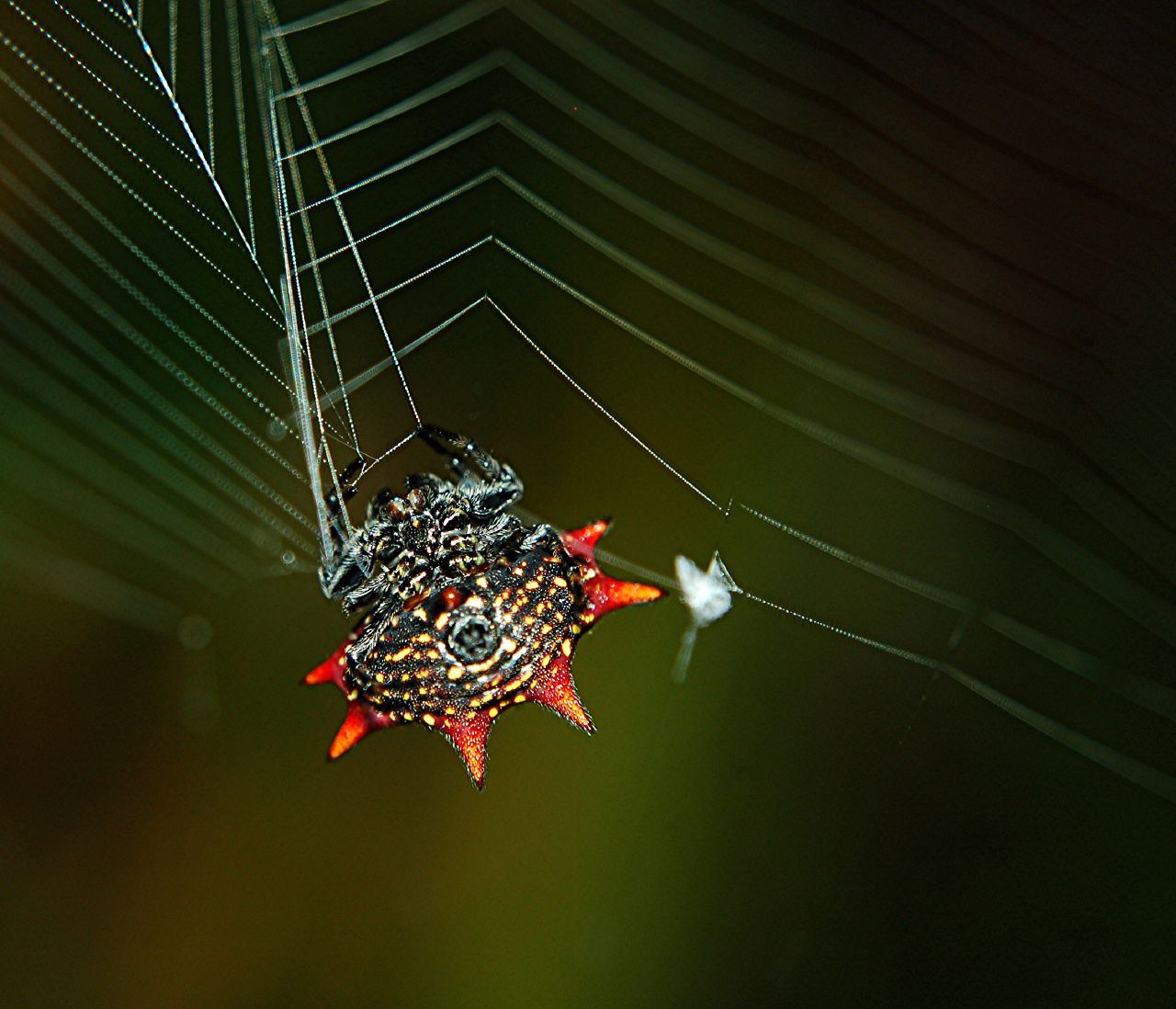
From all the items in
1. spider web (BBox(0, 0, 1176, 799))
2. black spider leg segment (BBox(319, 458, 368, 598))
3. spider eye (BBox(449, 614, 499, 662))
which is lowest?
spider eye (BBox(449, 614, 499, 662))

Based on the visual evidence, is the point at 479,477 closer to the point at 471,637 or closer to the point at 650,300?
the point at 471,637

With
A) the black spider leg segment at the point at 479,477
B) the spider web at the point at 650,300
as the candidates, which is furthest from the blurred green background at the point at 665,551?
the black spider leg segment at the point at 479,477

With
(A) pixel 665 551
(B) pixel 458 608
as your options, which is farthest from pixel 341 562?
(A) pixel 665 551

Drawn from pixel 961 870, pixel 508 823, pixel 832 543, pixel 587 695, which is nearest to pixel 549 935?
pixel 508 823

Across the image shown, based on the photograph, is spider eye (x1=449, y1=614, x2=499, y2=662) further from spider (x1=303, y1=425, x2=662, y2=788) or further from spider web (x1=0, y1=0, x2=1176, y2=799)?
spider web (x1=0, y1=0, x2=1176, y2=799)

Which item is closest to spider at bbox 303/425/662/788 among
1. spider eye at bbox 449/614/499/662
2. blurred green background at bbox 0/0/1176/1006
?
spider eye at bbox 449/614/499/662

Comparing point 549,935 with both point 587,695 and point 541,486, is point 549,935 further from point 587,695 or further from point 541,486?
point 541,486
